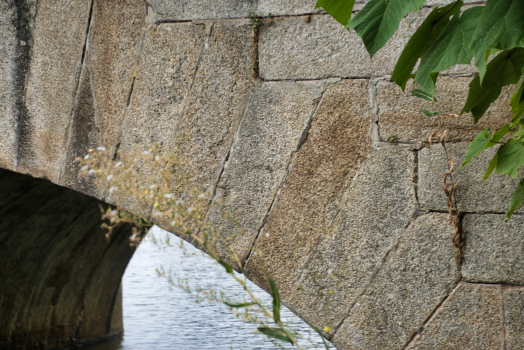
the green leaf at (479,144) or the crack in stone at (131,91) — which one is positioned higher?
the crack in stone at (131,91)

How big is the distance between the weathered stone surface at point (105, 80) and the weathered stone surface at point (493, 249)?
140 centimetres

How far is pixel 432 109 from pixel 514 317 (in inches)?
28.7

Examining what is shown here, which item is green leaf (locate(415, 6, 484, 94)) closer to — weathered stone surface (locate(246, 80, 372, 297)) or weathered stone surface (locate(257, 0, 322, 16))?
weathered stone surface (locate(246, 80, 372, 297))

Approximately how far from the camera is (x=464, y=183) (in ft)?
5.23

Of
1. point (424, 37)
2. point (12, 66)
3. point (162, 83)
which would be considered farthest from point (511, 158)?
point (12, 66)

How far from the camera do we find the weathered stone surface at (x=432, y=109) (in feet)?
5.20

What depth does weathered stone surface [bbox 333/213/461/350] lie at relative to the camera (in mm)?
1599

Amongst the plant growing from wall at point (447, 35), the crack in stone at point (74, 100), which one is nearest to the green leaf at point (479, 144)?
the plant growing from wall at point (447, 35)

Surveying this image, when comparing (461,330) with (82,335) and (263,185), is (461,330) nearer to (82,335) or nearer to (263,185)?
(263,185)

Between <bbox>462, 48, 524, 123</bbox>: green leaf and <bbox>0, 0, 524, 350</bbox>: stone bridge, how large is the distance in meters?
0.55

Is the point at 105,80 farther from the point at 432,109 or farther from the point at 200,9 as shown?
the point at 432,109

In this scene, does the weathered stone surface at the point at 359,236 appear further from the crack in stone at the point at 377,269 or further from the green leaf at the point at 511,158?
the green leaf at the point at 511,158

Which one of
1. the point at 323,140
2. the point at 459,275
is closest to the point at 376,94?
the point at 323,140

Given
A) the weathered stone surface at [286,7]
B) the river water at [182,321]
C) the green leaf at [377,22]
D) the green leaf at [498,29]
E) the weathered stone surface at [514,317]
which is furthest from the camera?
the river water at [182,321]
